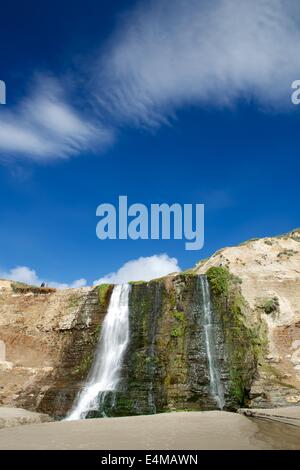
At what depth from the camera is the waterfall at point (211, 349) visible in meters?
29.1

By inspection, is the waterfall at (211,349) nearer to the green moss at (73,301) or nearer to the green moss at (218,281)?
the green moss at (218,281)

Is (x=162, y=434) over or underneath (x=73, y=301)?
underneath

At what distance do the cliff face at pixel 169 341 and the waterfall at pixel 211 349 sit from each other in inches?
9.1

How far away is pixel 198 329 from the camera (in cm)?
3425

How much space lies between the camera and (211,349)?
106 feet

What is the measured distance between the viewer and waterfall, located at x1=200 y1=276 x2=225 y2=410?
95.6ft

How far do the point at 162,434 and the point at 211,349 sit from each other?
16206 mm

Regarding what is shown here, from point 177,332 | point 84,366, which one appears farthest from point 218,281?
point 84,366

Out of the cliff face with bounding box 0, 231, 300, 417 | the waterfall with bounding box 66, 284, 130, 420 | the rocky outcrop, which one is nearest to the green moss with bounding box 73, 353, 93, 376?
the cliff face with bounding box 0, 231, 300, 417

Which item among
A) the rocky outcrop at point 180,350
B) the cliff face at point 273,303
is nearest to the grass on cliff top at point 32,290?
the rocky outcrop at point 180,350

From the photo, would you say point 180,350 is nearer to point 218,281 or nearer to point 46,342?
point 218,281
